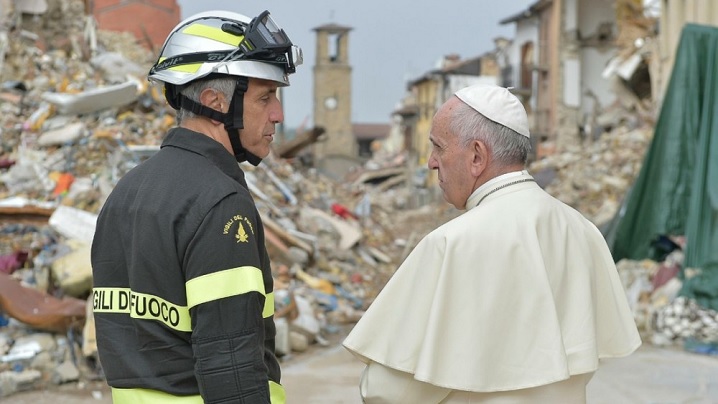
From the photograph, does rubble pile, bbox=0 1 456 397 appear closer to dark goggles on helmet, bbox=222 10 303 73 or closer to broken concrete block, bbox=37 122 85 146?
broken concrete block, bbox=37 122 85 146

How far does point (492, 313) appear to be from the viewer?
2363mm

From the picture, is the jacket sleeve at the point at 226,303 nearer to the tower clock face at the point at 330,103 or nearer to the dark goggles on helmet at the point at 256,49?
the dark goggles on helmet at the point at 256,49

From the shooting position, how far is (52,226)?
932 centimetres

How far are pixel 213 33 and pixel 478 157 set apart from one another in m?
0.82

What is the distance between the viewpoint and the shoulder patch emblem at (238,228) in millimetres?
2018

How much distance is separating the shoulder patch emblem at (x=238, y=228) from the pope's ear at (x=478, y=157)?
0.74 m

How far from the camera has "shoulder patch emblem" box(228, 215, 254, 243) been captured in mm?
2018

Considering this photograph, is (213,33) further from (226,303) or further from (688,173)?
(688,173)

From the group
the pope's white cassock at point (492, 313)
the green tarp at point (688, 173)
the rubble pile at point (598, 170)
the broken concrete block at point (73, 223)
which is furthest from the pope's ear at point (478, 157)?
the rubble pile at point (598, 170)

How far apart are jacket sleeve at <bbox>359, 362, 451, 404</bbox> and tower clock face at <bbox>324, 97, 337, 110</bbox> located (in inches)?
2005

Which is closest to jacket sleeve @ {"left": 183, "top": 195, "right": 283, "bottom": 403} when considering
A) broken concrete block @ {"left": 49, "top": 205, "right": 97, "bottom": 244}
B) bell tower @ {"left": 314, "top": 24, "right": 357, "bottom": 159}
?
broken concrete block @ {"left": 49, "top": 205, "right": 97, "bottom": 244}

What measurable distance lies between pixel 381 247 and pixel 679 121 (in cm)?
831

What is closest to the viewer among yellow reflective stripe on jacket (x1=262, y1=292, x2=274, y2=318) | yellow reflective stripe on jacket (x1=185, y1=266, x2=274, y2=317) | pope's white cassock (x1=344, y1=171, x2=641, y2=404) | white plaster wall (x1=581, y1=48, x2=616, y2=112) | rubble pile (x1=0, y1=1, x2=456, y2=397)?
yellow reflective stripe on jacket (x1=185, y1=266, x2=274, y2=317)

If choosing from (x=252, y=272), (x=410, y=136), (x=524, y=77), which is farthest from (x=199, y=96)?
(x=410, y=136)
